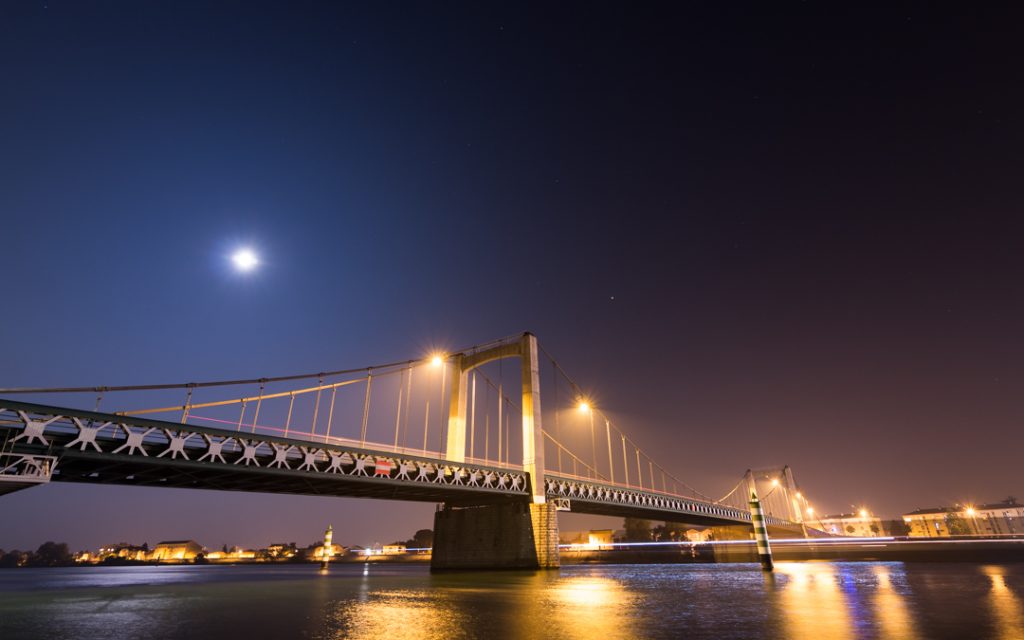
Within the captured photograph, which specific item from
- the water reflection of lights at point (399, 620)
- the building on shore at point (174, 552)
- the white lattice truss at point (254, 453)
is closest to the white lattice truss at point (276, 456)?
the white lattice truss at point (254, 453)

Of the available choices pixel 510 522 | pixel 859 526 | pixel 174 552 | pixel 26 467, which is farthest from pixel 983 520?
pixel 174 552

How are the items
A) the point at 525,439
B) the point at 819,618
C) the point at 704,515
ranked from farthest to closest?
the point at 704,515 < the point at 525,439 < the point at 819,618

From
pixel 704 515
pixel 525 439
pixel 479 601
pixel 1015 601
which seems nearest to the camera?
pixel 1015 601

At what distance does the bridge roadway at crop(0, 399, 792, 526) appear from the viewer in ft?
76.2

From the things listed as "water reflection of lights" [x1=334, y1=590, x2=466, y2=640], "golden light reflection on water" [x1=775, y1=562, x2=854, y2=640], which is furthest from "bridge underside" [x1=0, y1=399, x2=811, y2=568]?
"golden light reflection on water" [x1=775, y1=562, x2=854, y2=640]

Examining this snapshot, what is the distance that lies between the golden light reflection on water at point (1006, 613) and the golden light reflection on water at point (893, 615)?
4.02ft

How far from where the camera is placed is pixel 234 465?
96.2 feet

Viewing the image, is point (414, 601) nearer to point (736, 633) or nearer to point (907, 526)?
point (736, 633)

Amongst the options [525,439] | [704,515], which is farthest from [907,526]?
[525,439]

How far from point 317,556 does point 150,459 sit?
15664cm

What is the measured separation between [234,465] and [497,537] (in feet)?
83.2

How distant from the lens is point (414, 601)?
16875mm

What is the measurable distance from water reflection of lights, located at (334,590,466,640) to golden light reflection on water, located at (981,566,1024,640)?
910 cm

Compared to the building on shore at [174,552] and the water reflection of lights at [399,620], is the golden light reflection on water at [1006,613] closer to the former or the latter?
the water reflection of lights at [399,620]
